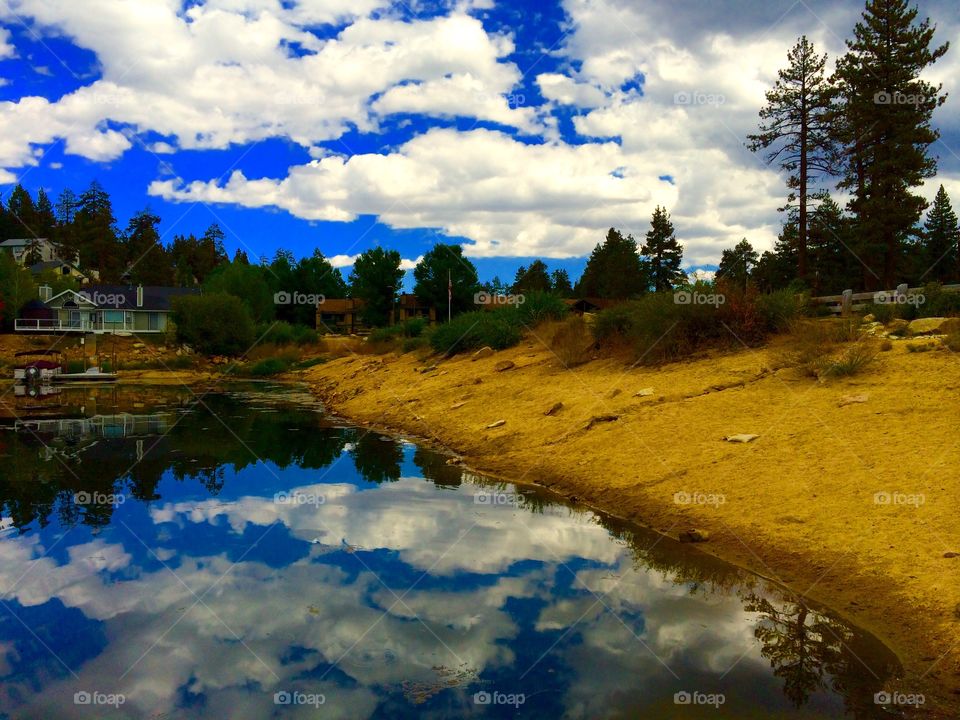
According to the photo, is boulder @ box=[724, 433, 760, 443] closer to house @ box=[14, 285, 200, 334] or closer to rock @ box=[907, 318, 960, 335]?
rock @ box=[907, 318, 960, 335]

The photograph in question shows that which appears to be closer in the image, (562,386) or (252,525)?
(252,525)

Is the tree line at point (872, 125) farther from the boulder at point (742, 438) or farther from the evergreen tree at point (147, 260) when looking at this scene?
the evergreen tree at point (147, 260)

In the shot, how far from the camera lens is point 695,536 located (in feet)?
30.4

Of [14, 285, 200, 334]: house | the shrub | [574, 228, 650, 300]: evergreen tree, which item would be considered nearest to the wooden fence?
the shrub

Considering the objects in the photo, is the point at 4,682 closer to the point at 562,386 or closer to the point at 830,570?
the point at 830,570

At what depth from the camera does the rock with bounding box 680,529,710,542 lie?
30.4ft

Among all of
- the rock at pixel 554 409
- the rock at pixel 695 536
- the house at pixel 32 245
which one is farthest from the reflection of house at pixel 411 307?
the rock at pixel 695 536

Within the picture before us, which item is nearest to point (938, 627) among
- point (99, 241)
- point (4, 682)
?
point (4, 682)

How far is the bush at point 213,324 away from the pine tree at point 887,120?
4427cm

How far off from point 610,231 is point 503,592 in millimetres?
87740

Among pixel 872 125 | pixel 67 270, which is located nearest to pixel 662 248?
pixel 872 125

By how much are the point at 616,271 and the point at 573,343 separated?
2217 inches

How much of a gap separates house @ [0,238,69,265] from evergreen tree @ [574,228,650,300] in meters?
77.8

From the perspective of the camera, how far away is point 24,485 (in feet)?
43.5
